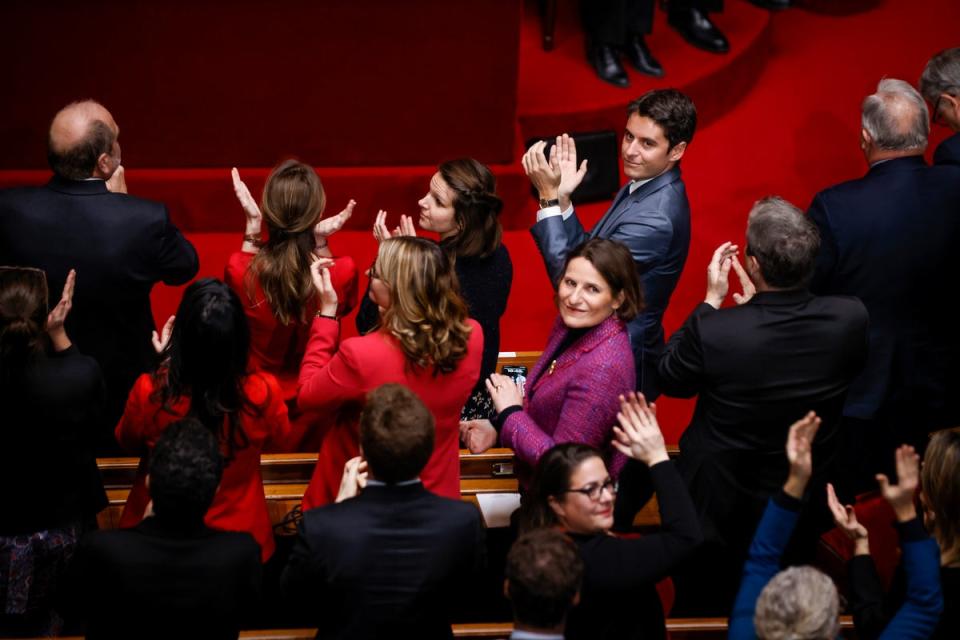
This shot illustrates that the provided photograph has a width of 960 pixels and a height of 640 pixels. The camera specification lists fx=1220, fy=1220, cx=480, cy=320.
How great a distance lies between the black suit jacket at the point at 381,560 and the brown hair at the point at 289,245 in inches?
45.5

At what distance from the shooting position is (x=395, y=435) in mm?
2613

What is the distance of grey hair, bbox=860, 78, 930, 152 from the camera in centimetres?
372

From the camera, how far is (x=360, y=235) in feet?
18.1

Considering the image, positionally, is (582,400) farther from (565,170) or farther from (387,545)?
(565,170)

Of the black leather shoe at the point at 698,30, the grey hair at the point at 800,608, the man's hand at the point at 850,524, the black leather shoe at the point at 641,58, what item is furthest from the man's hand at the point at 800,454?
the black leather shoe at the point at 698,30

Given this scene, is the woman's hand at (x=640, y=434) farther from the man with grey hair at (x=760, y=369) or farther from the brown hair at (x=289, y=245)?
the brown hair at (x=289, y=245)

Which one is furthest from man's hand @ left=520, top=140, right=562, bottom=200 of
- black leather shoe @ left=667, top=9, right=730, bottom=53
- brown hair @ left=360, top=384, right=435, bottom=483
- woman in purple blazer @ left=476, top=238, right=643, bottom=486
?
black leather shoe @ left=667, top=9, right=730, bottom=53

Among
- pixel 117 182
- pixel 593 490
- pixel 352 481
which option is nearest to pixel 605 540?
pixel 593 490

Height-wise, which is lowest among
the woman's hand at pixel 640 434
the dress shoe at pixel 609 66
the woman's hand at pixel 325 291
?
the woman's hand at pixel 640 434

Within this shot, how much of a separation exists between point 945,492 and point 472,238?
1.65 m

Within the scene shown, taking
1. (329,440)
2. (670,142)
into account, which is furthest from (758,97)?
(329,440)

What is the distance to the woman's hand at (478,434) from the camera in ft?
Answer: 11.3

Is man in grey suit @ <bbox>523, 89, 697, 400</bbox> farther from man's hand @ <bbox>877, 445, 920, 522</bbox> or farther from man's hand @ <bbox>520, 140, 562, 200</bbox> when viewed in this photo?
man's hand @ <bbox>877, 445, 920, 522</bbox>

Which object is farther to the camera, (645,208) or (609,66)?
(609,66)
